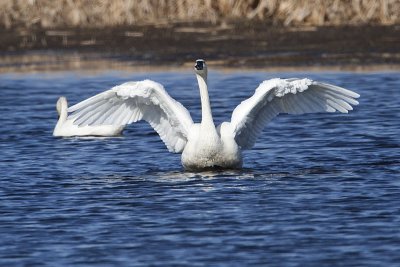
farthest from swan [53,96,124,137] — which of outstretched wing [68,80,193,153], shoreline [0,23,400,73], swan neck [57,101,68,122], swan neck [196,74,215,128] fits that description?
shoreline [0,23,400,73]

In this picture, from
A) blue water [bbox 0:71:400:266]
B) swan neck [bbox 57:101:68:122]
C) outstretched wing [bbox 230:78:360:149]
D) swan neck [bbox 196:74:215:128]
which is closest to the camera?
blue water [bbox 0:71:400:266]

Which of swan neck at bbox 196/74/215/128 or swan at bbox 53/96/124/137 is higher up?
swan neck at bbox 196/74/215/128

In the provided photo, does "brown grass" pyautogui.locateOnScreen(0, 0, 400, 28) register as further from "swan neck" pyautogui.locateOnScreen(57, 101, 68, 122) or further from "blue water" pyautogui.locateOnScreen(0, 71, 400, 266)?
"swan neck" pyautogui.locateOnScreen(57, 101, 68, 122)

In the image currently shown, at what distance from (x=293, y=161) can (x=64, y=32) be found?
42.5ft

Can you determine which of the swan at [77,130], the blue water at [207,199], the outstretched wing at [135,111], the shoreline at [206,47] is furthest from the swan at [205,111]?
the shoreline at [206,47]

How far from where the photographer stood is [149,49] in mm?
23000

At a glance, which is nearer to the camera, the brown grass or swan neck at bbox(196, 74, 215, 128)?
swan neck at bbox(196, 74, 215, 128)

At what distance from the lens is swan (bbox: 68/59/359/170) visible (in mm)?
11266

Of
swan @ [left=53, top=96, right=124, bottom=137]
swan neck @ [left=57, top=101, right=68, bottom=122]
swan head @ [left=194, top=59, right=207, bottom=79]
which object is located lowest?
swan @ [left=53, top=96, right=124, bottom=137]

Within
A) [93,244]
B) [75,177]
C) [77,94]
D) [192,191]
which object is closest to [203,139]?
[192,191]

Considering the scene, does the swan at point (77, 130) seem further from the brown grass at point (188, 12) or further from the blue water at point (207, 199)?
the brown grass at point (188, 12)

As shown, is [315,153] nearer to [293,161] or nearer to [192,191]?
[293,161]

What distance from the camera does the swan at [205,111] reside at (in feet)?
37.0

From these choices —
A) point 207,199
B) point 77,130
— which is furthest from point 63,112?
point 207,199
